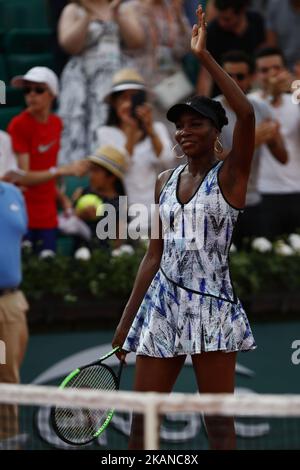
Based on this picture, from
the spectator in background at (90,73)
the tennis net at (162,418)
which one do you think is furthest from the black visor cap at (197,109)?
the spectator in background at (90,73)

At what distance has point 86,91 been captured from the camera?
936cm

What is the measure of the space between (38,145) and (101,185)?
55cm

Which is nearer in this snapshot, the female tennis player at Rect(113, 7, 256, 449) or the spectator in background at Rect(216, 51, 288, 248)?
the female tennis player at Rect(113, 7, 256, 449)

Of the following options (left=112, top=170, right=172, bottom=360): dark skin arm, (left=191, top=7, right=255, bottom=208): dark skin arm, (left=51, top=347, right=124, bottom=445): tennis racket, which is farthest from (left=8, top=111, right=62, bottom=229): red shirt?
(left=191, top=7, right=255, bottom=208): dark skin arm

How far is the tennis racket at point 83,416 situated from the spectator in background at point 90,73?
4.34 metres

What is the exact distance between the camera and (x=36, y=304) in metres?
7.86

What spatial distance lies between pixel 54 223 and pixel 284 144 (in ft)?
6.10

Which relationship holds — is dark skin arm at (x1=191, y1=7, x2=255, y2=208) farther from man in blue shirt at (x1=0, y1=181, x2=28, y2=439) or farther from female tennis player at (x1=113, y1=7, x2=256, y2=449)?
man in blue shirt at (x1=0, y1=181, x2=28, y2=439)

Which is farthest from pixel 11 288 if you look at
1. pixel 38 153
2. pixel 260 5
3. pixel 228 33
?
pixel 260 5

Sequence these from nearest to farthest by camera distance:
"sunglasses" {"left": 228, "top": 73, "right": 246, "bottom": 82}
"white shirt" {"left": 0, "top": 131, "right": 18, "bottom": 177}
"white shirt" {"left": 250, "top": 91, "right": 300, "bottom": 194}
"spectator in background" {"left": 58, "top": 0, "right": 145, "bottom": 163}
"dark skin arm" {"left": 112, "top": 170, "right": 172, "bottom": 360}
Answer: "dark skin arm" {"left": 112, "top": 170, "right": 172, "bottom": 360}
"white shirt" {"left": 0, "top": 131, "right": 18, "bottom": 177}
"sunglasses" {"left": 228, "top": 73, "right": 246, "bottom": 82}
"white shirt" {"left": 250, "top": 91, "right": 300, "bottom": 194}
"spectator in background" {"left": 58, "top": 0, "right": 145, "bottom": 163}

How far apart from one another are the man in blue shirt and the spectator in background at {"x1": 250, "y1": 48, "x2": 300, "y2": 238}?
2.27 meters

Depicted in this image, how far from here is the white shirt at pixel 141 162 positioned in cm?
883

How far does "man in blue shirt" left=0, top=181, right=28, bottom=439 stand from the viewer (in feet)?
Answer: 23.8
